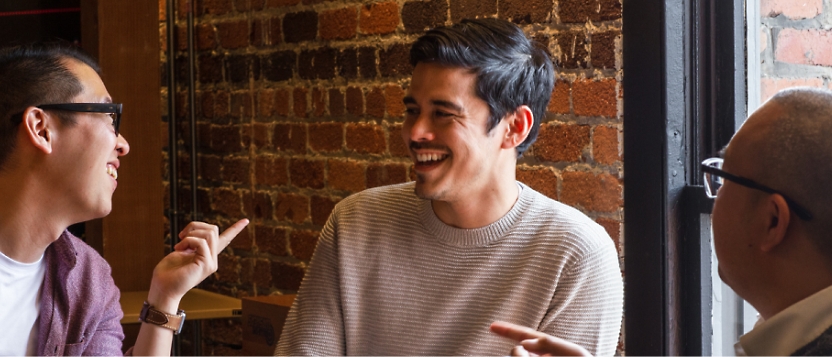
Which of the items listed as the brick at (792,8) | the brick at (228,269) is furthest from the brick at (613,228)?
the brick at (228,269)

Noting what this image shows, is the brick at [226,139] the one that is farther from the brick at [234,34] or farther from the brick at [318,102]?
the brick at [318,102]

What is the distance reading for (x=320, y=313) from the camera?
1.87 metres

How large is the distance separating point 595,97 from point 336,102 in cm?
99

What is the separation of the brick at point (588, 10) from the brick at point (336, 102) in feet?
2.89

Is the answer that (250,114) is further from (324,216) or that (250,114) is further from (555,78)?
(555,78)

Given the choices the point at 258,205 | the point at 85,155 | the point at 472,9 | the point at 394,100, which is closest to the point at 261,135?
the point at 258,205

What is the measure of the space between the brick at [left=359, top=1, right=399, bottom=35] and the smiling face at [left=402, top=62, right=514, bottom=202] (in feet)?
2.41

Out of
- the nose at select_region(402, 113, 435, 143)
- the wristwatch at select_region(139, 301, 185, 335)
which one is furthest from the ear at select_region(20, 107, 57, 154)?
the nose at select_region(402, 113, 435, 143)

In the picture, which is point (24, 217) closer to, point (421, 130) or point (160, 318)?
point (160, 318)

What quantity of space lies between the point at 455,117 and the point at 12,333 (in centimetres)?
98

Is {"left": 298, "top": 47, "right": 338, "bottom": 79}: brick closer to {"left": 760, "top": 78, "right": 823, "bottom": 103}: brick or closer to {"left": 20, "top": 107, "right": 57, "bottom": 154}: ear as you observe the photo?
{"left": 20, "top": 107, "right": 57, "bottom": 154}: ear

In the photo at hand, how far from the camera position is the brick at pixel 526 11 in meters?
2.16

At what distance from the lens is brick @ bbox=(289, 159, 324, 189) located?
112 inches

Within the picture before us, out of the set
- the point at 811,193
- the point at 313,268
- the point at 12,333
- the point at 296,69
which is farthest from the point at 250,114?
the point at 811,193
